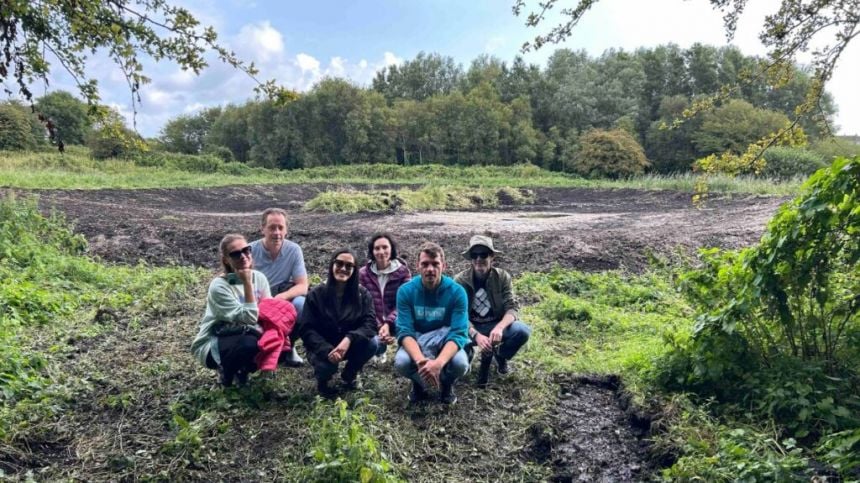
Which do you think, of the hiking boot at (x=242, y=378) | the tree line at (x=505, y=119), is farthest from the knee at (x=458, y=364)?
the tree line at (x=505, y=119)

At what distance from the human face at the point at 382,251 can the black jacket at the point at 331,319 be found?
510mm

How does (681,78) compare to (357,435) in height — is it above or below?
above

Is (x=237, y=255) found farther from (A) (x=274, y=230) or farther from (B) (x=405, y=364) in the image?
(B) (x=405, y=364)

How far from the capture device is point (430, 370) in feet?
11.2

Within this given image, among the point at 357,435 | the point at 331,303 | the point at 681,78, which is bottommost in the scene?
the point at 357,435

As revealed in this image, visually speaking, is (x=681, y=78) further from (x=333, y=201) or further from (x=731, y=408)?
(x=731, y=408)

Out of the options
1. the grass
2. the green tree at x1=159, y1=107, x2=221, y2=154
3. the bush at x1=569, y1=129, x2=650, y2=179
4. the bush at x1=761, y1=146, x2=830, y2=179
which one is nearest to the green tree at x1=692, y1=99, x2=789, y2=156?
the bush at x1=569, y1=129, x2=650, y2=179

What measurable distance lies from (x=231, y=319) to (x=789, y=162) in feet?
110

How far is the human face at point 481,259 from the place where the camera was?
4.05 meters

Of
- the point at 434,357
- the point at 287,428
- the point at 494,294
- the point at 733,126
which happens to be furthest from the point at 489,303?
the point at 733,126

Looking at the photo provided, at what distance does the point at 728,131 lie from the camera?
124 ft

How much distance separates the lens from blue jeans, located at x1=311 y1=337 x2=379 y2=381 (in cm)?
363

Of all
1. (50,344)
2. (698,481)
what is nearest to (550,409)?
(698,481)

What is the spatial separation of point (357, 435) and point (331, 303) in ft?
3.98
